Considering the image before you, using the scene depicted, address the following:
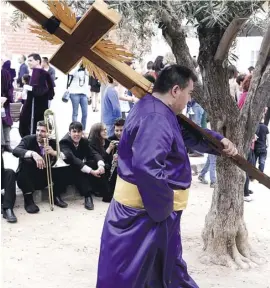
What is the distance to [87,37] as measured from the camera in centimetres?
278

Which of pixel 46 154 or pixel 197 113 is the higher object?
pixel 197 113

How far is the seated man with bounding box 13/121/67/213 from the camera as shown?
19.0ft

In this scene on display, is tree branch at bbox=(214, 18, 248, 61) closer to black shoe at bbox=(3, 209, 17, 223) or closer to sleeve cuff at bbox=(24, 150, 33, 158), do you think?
sleeve cuff at bbox=(24, 150, 33, 158)

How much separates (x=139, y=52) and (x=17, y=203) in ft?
8.03

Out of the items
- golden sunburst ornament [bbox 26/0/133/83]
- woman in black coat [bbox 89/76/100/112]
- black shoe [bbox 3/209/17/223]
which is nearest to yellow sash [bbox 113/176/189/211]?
golden sunburst ornament [bbox 26/0/133/83]

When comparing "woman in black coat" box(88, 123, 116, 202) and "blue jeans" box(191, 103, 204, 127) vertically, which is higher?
"blue jeans" box(191, 103, 204, 127)

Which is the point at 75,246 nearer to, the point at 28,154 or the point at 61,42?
the point at 28,154

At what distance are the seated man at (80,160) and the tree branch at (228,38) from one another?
2.41 meters

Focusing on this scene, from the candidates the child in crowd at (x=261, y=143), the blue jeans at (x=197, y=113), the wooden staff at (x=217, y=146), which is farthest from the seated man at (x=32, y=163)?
the blue jeans at (x=197, y=113)

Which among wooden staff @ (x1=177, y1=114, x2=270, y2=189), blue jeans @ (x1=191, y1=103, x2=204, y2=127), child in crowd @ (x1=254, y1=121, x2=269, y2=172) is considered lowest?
blue jeans @ (x1=191, y1=103, x2=204, y2=127)

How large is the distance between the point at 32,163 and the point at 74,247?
1.35 meters

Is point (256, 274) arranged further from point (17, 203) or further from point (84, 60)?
point (17, 203)

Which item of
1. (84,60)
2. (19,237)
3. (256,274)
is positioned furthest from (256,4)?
(19,237)

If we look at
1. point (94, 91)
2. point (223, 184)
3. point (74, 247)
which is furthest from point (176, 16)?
point (94, 91)
